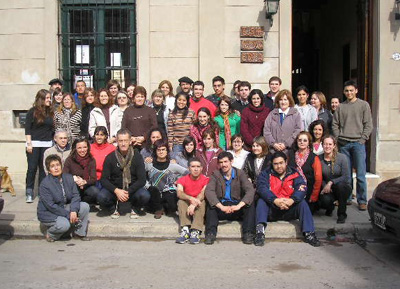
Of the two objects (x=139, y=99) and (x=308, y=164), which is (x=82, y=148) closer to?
→ (x=139, y=99)

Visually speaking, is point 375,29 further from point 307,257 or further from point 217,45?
point 307,257

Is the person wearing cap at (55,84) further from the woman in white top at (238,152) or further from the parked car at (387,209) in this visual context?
the parked car at (387,209)

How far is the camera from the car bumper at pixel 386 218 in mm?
5793

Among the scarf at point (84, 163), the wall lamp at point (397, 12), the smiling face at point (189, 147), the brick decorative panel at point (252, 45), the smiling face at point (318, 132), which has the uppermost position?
the wall lamp at point (397, 12)

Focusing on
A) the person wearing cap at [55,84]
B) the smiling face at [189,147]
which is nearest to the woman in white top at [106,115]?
the person wearing cap at [55,84]

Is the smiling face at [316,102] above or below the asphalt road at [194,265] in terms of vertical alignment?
above

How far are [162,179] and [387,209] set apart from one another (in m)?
3.32

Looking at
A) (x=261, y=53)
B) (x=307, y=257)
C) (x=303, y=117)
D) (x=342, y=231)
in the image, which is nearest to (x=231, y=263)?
(x=307, y=257)

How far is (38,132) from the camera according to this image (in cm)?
864

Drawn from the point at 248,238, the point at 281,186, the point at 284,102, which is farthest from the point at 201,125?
the point at 248,238

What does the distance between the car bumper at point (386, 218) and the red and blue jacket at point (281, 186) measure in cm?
101

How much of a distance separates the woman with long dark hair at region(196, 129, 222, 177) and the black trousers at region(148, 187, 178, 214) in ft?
2.03

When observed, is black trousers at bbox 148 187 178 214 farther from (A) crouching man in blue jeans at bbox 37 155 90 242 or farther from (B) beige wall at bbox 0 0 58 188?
(B) beige wall at bbox 0 0 58 188

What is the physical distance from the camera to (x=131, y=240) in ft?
23.4
